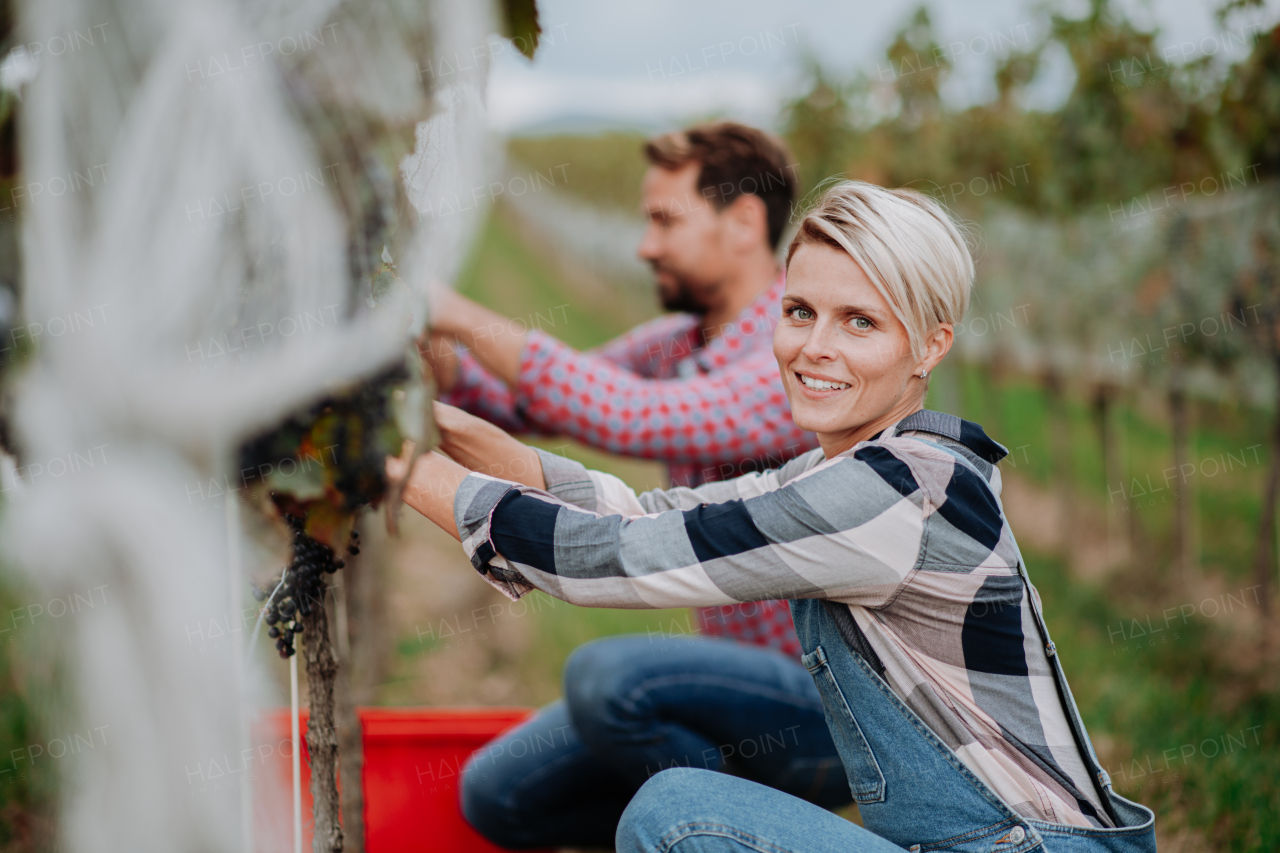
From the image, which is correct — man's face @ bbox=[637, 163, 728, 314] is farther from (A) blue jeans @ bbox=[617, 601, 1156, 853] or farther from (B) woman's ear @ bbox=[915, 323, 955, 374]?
(A) blue jeans @ bbox=[617, 601, 1156, 853]

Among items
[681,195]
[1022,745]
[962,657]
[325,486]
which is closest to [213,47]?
[325,486]

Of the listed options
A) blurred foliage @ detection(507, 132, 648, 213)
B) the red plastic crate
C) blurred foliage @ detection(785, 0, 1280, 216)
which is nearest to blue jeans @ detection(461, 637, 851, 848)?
the red plastic crate

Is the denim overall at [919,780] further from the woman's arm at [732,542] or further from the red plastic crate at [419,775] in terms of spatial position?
the red plastic crate at [419,775]

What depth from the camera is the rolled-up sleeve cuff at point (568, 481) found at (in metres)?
1.52

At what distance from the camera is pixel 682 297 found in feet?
7.78

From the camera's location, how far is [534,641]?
13.0 ft

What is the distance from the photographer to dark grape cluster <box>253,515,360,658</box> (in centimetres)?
120

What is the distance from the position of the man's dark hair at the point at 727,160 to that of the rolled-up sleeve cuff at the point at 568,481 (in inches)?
38.4

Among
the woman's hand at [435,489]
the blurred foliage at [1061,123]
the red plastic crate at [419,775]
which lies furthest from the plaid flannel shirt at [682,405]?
the blurred foliage at [1061,123]

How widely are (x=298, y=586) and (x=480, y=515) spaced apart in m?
0.24

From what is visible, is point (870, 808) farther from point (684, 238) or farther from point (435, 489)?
point (684, 238)

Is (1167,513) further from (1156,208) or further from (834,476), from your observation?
(834,476)

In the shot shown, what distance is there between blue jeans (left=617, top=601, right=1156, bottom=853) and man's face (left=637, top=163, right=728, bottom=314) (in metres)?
1.08

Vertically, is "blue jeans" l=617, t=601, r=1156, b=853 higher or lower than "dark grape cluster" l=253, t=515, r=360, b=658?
lower
